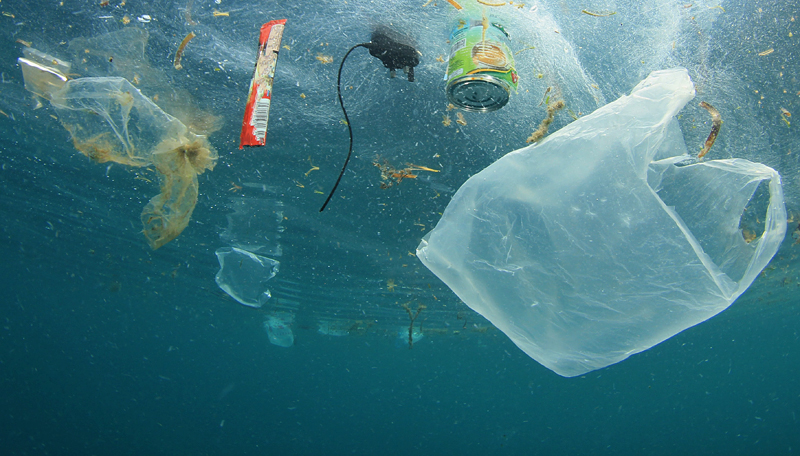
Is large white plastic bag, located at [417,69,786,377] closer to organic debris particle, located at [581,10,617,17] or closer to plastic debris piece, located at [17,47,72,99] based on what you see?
organic debris particle, located at [581,10,617,17]

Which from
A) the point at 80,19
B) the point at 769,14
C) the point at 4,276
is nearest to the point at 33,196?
the point at 80,19

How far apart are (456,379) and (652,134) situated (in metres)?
76.6

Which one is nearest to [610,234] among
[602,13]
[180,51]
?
[602,13]

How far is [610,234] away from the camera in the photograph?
97.0 inches

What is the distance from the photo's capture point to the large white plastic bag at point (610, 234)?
2.40 m

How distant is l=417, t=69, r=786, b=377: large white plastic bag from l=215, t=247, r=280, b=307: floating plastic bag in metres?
9.08

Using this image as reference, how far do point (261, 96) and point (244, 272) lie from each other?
10056 mm

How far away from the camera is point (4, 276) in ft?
71.5

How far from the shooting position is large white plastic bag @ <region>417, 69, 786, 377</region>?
240cm

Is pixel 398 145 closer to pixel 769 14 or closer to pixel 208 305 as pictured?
pixel 769 14

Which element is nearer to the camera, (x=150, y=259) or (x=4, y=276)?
(x=150, y=259)

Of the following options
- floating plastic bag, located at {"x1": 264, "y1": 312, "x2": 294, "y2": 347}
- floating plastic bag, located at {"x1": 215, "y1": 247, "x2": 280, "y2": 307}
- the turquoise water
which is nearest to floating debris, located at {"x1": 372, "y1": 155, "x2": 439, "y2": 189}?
the turquoise water

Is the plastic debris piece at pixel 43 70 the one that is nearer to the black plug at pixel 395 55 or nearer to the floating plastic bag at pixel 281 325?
the black plug at pixel 395 55

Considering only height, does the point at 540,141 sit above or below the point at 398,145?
above
